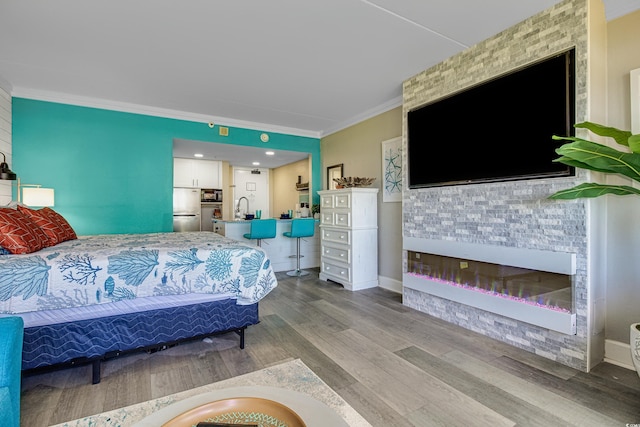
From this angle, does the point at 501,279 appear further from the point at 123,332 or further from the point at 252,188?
the point at 252,188

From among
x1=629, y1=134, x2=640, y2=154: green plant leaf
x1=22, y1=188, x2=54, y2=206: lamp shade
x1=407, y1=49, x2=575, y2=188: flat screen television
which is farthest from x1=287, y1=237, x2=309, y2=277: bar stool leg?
x1=629, y1=134, x2=640, y2=154: green plant leaf

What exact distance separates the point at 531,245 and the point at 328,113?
334 centimetres

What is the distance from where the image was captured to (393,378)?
6.49 feet

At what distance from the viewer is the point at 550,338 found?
2.24 meters

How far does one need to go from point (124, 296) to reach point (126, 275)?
0.14 m

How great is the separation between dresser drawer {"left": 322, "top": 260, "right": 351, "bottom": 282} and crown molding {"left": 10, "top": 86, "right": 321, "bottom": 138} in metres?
2.57

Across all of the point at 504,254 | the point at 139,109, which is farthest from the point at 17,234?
the point at 504,254

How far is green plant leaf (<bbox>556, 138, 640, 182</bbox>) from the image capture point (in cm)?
164

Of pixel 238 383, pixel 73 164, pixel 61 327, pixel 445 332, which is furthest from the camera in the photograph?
pixel 73 164

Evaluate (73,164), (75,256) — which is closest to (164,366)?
(75,256)

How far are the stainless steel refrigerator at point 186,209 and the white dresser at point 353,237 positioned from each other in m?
3.45

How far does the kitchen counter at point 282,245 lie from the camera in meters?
5.12

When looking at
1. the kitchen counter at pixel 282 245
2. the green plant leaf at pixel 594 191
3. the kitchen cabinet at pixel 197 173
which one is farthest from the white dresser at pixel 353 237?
the kitchen cabinet at pixel 197 173

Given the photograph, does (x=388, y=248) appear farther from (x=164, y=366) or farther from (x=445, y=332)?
(x=164, y=366)
